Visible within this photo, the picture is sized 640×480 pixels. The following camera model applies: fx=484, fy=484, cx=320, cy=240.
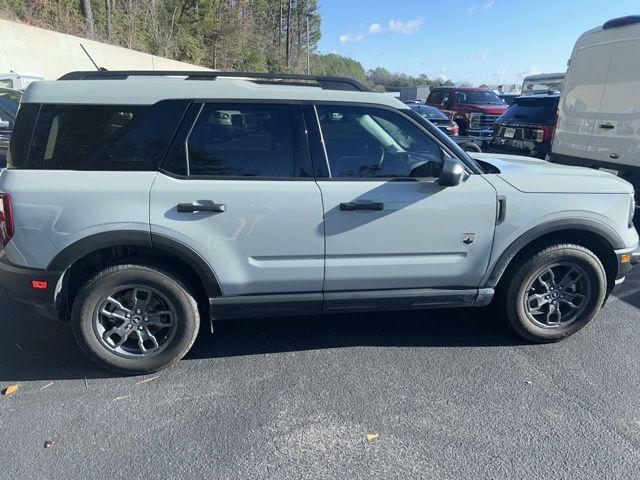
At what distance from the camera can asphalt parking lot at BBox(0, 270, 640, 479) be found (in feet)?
7.84

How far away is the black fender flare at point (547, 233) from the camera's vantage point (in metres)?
3.28

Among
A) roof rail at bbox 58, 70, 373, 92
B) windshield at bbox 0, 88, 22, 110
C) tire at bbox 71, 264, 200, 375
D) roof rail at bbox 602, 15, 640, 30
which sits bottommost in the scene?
tire at bbox 71, 264, 200, 375

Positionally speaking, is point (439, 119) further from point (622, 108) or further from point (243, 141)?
point (243, 141)

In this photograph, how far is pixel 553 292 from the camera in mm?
3523

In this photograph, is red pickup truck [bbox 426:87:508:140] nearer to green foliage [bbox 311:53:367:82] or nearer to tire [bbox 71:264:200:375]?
tire [bbox 71:264:200:375]

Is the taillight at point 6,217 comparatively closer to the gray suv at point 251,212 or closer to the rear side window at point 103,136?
the gray suv at point 251,212

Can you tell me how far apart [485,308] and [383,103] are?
2079 millimetres

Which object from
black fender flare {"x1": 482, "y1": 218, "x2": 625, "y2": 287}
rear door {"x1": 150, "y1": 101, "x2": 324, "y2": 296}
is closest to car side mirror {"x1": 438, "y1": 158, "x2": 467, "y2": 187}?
black fender flare {"x1": 482, "y1": 218, "x2": 625, "y2": 287}

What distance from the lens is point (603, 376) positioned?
3129 millimetres

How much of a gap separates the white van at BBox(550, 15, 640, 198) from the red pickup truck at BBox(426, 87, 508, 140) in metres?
8.48

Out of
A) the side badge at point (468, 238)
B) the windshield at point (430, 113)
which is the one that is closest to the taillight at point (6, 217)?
the side badge at point (468, 238)

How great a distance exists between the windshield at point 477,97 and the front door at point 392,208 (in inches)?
571

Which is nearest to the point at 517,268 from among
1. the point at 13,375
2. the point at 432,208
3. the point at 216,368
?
the point at 432,208

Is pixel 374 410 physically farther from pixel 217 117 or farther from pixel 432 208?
pixel 217 117
